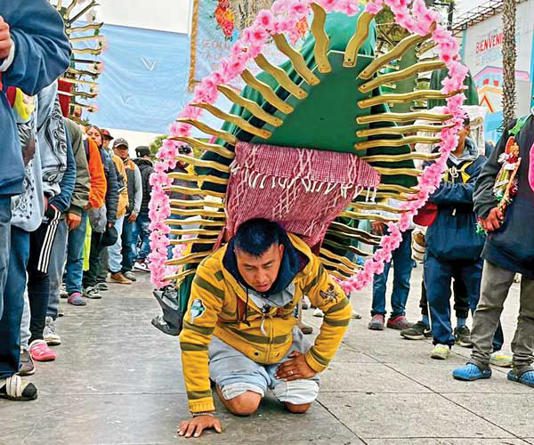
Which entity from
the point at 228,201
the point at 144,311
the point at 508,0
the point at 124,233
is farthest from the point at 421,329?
the point at 508,0

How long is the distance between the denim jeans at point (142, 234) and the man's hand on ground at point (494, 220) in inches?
238

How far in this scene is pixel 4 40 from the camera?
1.92 meters

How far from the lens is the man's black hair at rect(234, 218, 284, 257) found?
271 centimetres

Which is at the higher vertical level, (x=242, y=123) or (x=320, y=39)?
(x=320, y=39)

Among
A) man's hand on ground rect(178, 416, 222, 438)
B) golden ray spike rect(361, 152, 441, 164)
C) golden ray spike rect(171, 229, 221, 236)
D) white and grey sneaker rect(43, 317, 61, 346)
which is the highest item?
golden ray spike rect(361, 152, 441, 164)

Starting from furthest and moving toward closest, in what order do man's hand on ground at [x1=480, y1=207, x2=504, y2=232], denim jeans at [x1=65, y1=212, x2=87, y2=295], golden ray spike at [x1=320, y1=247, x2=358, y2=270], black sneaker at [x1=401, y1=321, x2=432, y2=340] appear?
denim jeans at [x1=65, y1=212, x2=87, y2=295] < black sneaker at [x1=401, y1=321, x2=432, y2=340] < man's hand on ground at [x1=480, y1=207, x2=504, y2=232] < golden ray spike at [x1=320, y1=247, x2=358, y2=270]

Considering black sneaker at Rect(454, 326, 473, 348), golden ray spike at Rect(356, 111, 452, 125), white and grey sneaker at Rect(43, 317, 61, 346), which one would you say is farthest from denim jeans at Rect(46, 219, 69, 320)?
black sneaker at Rect(454, 326, 473, 348)

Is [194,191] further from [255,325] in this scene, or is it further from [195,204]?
[255,325]

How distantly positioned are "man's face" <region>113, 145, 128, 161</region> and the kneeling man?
19.1 feet

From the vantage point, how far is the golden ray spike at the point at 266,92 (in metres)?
2.33

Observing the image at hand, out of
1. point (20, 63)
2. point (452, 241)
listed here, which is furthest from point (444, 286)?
point (20, 63)

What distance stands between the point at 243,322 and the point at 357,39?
4.65ft

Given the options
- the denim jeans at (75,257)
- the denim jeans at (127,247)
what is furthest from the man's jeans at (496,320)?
the denim jeans at (127,247)

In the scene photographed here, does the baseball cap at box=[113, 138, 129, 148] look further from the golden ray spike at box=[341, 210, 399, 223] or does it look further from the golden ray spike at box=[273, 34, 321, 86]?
the golden ray spike at box=[273, 34, 321, 86]
